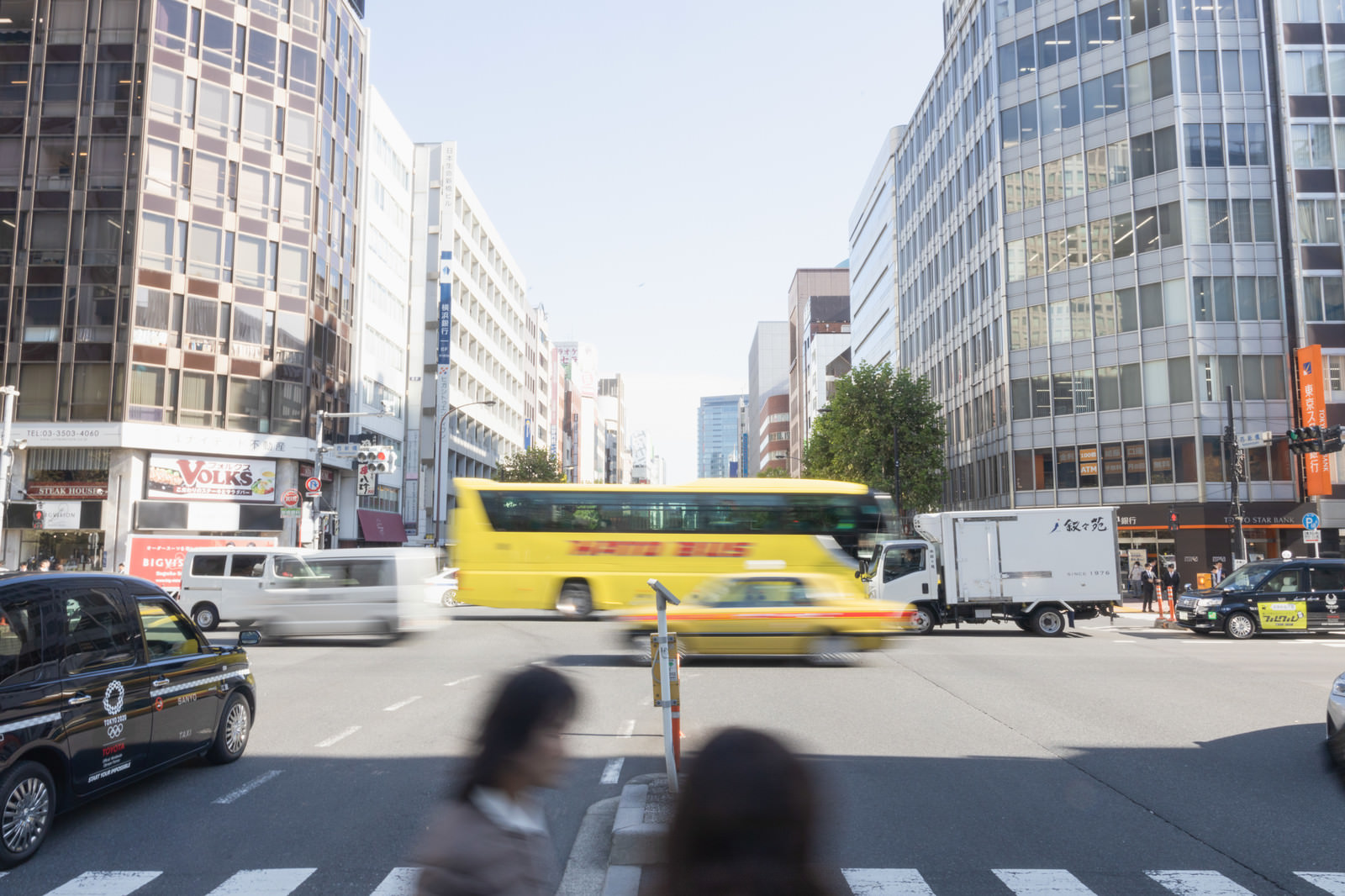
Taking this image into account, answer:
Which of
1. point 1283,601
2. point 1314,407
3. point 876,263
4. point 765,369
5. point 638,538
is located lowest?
point 1283,601

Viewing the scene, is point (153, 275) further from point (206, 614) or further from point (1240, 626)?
point (1240, 626)

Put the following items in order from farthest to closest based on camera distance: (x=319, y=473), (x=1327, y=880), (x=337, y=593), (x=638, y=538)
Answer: (x=319, y=473)
(x=638, y=538)
(x=337, y=593)
(x=1327, y=880)

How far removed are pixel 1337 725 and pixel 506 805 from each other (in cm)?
893

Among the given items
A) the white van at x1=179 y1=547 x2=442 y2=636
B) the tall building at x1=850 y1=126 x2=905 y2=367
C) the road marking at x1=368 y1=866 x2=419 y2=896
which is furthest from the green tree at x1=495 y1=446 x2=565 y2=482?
the road marking at x1=368 y1=866 x2=419 y2=896

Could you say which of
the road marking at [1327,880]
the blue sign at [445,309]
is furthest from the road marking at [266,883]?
the blue sign at [445,309]

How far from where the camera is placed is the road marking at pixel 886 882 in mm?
5449

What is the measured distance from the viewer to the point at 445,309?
203 feet

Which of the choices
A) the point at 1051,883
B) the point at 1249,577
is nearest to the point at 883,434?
the point at 1249,577

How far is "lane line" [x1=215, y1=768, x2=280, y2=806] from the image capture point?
759 cm

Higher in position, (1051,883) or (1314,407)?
(1314,407)

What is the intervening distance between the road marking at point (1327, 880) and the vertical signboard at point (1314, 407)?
42.1 m

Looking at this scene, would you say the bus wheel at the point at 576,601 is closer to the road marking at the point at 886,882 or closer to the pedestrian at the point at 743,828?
the road marking at the point at 886,882

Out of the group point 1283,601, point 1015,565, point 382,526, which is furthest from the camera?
point 382,526

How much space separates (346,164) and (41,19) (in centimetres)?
1337
